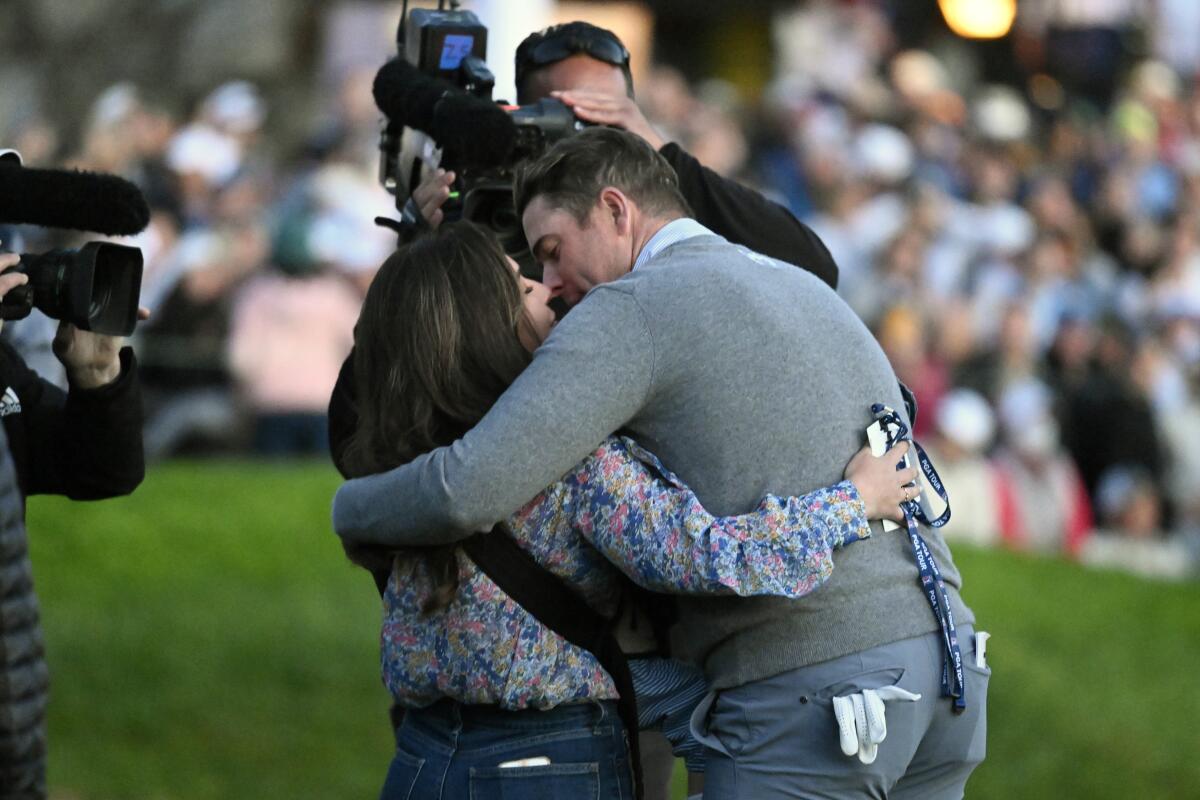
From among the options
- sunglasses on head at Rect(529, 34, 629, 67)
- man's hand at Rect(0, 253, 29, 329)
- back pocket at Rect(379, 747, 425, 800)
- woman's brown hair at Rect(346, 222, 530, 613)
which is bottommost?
back pocket at Rect(379, 747, 425, 800)

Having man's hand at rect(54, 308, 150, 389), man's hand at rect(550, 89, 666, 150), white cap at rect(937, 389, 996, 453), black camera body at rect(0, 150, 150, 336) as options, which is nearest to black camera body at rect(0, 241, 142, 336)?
black camera body at rect(0, 150, 150, 336)

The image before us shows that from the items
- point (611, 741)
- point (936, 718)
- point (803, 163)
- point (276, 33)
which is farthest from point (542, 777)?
point (276, 33)

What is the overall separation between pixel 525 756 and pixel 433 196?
3.75 feet

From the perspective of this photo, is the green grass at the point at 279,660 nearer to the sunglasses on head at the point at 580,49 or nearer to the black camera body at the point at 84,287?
the sunglasses on head at the point at 580,49

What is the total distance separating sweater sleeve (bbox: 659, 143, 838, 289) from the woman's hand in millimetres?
732

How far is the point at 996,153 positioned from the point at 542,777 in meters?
13.0

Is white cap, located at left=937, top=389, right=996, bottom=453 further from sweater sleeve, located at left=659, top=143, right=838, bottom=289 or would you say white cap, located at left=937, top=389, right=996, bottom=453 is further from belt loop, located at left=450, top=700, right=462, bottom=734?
belt loop, located at left=450, top=700, right=462, bottom=734

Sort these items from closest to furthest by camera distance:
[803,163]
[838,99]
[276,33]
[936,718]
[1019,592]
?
[936,718] → [1019,592] → [803,163] → [838,99] → [276,33]

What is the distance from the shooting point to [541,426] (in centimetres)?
320

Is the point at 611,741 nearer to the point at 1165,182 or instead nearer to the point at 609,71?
the point at 609,71

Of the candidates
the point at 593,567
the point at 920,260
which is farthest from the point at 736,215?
the point at 920,260

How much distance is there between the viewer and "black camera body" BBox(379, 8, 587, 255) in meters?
3.88

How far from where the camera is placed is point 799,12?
63.5 feet

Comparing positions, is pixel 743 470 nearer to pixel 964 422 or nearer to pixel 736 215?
pixel 736 215
